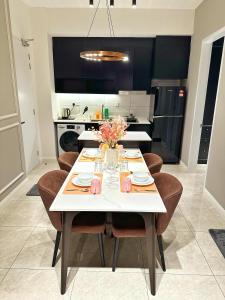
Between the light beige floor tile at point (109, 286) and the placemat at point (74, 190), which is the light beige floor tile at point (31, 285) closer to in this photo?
the light beige floor tile at point (109, 286)

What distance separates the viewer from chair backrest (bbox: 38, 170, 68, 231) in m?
1.72

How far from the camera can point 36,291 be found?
5.65 ft

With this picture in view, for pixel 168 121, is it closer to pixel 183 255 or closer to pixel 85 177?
pixel 183 255

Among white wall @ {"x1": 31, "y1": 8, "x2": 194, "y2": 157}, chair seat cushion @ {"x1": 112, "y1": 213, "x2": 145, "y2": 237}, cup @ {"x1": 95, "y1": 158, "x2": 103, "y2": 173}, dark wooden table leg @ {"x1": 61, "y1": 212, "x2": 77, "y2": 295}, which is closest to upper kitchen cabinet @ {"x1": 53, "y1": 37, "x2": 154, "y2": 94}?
white wall @ {"x1": 31, "y1": 8, "x2": 194, "y2": 157}

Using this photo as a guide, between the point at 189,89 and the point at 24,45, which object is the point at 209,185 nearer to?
the point at 189,89

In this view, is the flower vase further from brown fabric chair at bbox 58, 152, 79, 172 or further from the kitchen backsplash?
the kitchen backsplash

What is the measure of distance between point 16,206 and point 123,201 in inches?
78.9

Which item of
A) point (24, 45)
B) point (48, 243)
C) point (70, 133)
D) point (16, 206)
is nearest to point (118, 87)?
point (70, 133)

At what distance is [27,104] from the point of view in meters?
3.95

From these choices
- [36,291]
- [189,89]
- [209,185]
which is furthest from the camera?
[189,89]

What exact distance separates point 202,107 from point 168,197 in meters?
2.71

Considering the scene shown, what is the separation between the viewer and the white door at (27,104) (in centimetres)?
358

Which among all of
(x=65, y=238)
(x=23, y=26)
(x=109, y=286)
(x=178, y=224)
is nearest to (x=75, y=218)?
(x=65, y=238)

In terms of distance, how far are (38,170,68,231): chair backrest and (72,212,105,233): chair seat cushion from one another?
147 mm
